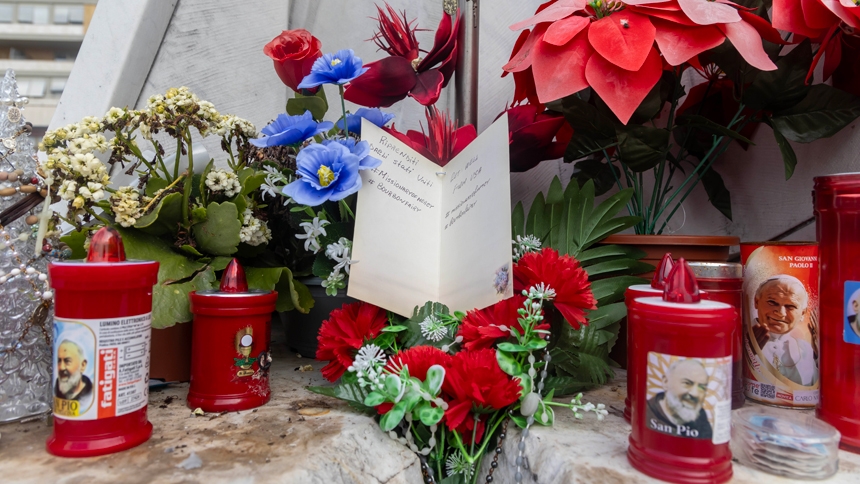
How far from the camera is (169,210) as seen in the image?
66cm

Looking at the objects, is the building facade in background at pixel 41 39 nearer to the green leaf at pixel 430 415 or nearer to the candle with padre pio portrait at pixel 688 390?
the green leaf at pixel 430 415

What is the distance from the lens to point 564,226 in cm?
75

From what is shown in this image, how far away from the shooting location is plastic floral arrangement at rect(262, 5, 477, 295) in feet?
2.04

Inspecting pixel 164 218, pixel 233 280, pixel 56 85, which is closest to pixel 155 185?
pixel 164 218

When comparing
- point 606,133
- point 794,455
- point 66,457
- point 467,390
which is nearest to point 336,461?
point 467,390

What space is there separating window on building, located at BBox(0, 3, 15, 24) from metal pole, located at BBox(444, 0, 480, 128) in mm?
8054

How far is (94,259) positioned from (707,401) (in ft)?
1.93

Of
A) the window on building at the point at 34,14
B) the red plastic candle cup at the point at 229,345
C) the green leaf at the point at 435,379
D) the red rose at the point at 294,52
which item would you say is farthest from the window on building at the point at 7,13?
the green leaf at the point at 435,379

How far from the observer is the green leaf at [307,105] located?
735mm

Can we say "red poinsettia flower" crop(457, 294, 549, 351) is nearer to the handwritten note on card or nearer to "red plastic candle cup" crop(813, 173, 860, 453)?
the handwritten note on card

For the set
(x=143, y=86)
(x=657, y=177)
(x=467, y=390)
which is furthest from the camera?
(x=143, y=86)

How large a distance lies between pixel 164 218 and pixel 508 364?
47 centimetres

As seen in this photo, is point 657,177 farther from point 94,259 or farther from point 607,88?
point 94,259

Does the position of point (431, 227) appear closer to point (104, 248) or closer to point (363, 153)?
point (363, 153)
